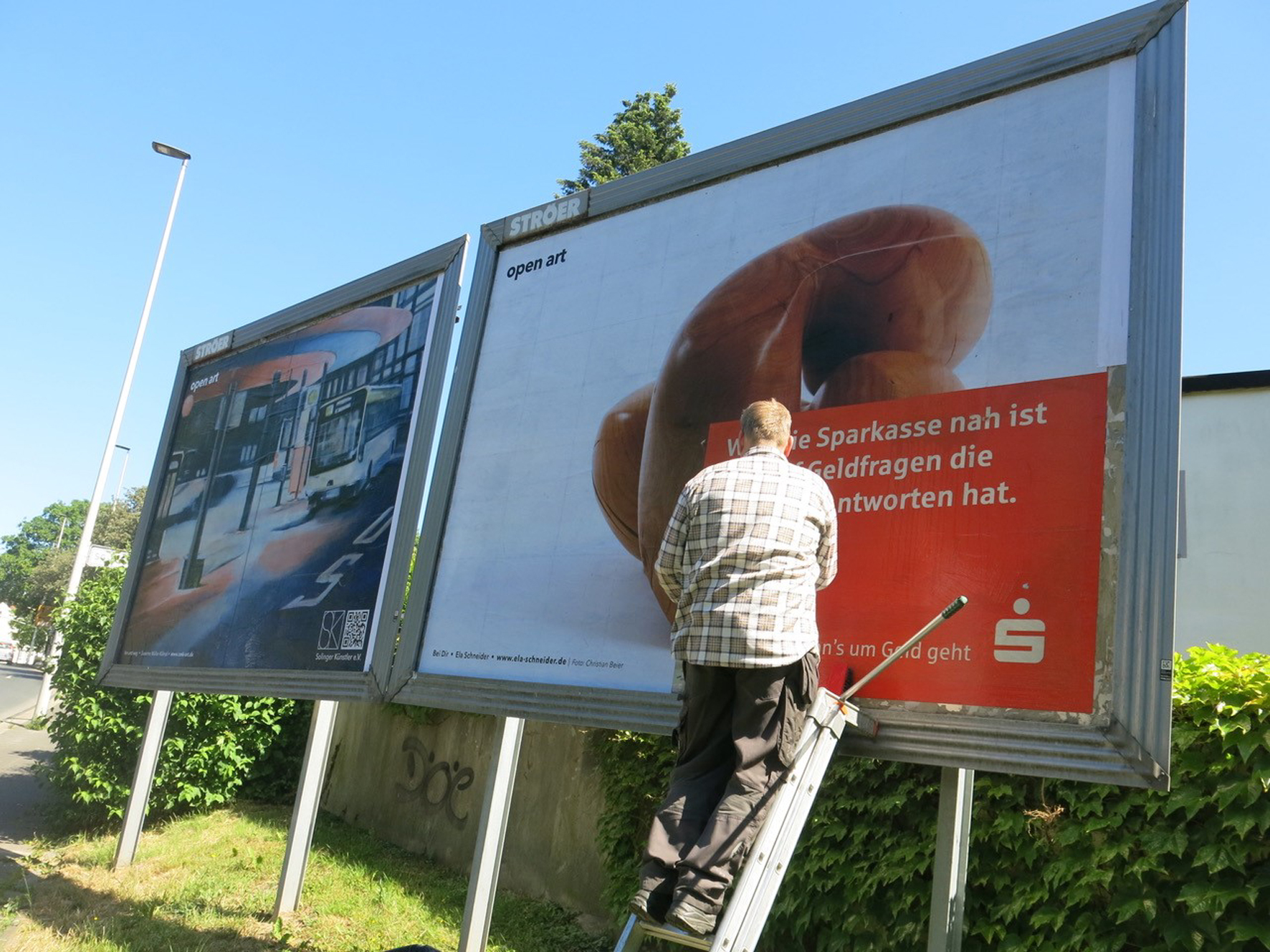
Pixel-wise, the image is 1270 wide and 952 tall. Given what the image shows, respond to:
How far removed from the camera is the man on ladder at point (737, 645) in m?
3.17

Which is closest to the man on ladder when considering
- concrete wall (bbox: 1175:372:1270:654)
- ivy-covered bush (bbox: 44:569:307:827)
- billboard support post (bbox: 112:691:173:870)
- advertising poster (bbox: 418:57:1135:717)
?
advertising poster (bbox: 418:57:1135:717)

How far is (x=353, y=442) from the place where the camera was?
7152 millimetres

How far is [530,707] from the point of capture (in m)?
5.20

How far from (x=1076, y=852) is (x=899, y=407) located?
1916 millimetres

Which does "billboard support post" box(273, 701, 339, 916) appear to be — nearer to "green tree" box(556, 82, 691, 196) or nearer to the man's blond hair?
the man's blond hair

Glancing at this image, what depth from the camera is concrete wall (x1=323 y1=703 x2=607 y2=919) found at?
24.8 feet

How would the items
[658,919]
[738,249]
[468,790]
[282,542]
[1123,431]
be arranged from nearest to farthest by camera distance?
1. [658,919]
2. [1123,431]
3. [738,249]
4. [282,542]
5. [468,790]

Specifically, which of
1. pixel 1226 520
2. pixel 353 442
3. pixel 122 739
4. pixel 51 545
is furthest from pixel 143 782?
pixel 51 545

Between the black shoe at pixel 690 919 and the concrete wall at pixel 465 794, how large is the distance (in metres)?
3.32

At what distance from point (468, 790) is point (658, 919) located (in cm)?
613

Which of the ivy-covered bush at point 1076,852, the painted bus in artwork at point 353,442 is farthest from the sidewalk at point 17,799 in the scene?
the ivy-covered bush at point 1076,852

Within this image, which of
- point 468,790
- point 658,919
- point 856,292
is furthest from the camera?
point 468,790

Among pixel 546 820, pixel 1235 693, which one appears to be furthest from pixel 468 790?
pixel 1235 693

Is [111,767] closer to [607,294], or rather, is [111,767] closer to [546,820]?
[546,820]
